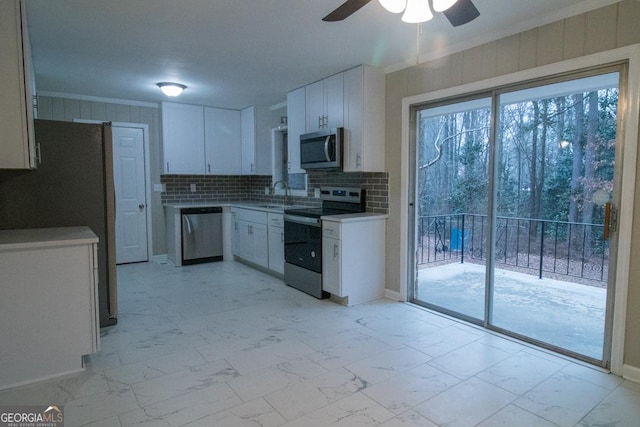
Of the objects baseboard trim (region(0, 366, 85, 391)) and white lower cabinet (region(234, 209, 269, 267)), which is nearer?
baseboard trim (region(0, 366, 85, 391))

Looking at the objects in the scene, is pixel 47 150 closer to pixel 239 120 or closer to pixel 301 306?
pixel 301 306

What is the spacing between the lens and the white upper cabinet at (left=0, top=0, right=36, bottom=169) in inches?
83.9

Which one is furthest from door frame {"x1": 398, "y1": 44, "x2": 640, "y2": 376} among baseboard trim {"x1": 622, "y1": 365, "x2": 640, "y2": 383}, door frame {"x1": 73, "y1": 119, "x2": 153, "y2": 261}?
door frame {"x1": 73, "y1": 119, "x2": 153, "y2": 261}

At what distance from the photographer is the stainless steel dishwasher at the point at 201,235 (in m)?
5.38

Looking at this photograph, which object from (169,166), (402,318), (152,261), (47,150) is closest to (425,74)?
(402,318)

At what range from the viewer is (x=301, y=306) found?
3693 mm

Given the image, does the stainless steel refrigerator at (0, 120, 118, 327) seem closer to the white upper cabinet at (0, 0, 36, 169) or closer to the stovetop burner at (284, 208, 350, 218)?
the white upper cabinet at (0, 0, 36, 169)

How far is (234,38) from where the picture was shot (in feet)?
9.82

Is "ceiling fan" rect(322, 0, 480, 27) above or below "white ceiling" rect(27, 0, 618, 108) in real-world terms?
below

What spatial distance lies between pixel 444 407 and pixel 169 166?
15.9 ft

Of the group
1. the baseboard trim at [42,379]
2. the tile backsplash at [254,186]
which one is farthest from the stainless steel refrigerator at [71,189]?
the tile backsplash at [254,186]

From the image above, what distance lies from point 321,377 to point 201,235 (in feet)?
12.0

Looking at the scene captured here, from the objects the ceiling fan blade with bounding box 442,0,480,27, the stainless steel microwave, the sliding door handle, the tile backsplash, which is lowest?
the sliding door handle

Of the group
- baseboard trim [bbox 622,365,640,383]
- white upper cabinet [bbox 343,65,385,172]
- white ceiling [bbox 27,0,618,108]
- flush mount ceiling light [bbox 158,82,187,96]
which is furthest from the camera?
flush mount ceiling light [bbox 158,82,187,96]
